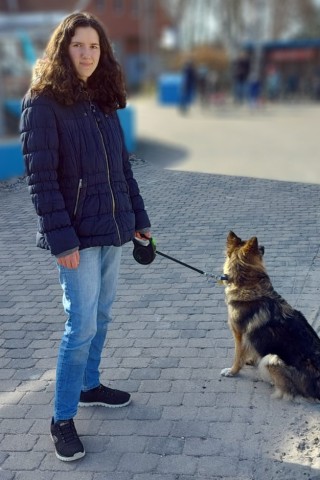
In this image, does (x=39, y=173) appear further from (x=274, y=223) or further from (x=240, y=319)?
(x=274, y=223)

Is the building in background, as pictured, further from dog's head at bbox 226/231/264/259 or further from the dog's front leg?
the dog's front leg

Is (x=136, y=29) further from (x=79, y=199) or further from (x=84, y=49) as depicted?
(x=79, y=199)

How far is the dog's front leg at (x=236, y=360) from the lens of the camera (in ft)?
12.3

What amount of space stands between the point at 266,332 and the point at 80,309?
1.33 metres

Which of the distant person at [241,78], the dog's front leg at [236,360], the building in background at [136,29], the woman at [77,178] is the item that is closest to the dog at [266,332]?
the dog's front leg at [236,360]

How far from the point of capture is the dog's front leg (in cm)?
376

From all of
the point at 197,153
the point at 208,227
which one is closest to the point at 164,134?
the point at 197,153

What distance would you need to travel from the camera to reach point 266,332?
360cm

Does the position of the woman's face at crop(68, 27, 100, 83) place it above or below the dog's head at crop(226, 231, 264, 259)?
above

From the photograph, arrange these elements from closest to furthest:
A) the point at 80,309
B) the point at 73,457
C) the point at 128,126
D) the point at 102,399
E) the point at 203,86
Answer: the point at 80,309
the point at 73,457
the point at 102,399
the point at 128,126
the point at 203,86

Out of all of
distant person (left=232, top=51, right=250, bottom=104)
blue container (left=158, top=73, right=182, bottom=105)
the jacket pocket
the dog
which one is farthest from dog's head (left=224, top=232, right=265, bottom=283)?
blue container (left=158, top=73, right=182, bottom=105)

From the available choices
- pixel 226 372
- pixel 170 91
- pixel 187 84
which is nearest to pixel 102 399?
pixel 226 372

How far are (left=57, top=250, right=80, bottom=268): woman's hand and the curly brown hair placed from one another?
0.77 m

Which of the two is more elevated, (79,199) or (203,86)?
(79,199)
